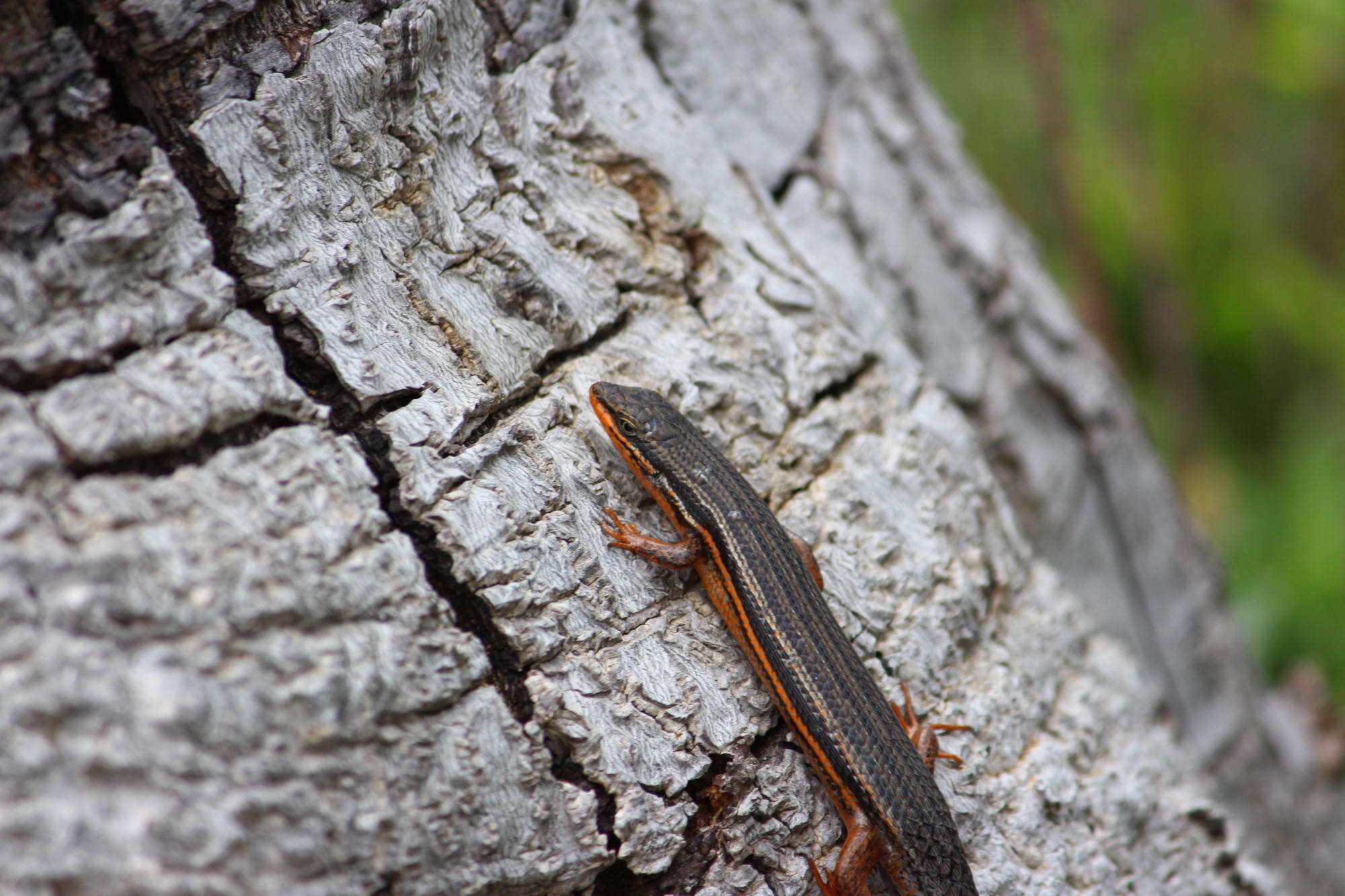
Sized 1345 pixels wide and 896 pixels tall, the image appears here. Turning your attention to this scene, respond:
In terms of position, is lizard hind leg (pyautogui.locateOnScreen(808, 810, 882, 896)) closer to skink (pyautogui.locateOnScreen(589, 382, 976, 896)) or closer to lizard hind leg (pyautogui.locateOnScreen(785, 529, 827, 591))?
skink (pyautogui.locateOnScreen(589, 382, 976, 896))

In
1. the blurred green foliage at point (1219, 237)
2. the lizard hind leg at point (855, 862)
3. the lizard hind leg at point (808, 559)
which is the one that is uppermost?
the blurred green foliage at point (1219, 237)

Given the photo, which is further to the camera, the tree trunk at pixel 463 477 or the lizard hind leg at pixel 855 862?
the lizard hind leg at pixel 855 862

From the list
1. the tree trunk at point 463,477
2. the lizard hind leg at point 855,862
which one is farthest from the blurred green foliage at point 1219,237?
the lizard hind leg at point 855,862

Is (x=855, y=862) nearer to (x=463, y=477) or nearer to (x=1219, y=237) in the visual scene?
(x=463, y=477)

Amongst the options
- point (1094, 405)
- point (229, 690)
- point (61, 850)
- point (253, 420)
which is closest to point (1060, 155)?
point (1094, 405)

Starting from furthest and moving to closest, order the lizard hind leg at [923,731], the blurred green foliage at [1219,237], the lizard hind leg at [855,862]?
the blurred green foliage at [1219,237], the lizard hind leg at [923,731], the lizard hind leg at [855,862]

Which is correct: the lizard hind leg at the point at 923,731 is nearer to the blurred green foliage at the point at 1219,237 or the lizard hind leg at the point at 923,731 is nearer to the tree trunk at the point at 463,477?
the tree trunk at the point at 463,477

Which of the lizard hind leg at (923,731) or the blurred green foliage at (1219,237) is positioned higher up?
the blurred green foliage at (1219,237)

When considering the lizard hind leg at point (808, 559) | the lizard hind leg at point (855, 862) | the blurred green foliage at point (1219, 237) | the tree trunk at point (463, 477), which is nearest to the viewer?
the tree trunk at point (463, 477)
